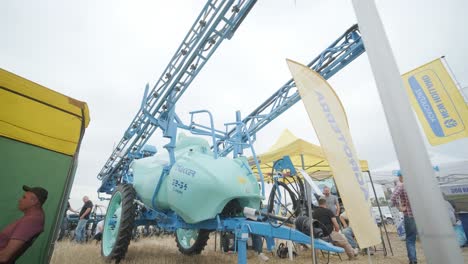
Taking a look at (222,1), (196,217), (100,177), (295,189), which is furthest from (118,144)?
(295,189)

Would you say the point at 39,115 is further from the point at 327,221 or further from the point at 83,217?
the point at 83,217

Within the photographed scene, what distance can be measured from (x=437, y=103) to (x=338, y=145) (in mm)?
3663

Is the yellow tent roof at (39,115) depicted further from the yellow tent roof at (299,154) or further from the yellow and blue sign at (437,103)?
the yellow and blue sign at (437,103)

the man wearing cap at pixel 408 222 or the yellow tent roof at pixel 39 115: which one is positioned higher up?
the yellow tent roof at pixel 39 115

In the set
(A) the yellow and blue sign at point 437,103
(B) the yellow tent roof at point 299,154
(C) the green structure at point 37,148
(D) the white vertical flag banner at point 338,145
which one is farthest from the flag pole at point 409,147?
(A) the yellow and blue sign at point 437,103

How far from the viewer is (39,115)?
88.7 inches

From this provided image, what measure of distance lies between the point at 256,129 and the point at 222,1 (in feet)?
16.9

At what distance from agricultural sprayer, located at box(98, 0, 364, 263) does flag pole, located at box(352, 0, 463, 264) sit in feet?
4.94

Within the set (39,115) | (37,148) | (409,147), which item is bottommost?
(409,147)

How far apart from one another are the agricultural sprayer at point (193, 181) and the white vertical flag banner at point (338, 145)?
17.1 inches

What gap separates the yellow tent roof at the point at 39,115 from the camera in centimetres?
209

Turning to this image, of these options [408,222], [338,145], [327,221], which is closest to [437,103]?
[408,222]

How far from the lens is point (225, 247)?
614 centimetres

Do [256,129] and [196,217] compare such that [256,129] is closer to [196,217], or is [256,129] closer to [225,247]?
[225,247]
